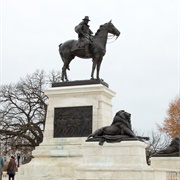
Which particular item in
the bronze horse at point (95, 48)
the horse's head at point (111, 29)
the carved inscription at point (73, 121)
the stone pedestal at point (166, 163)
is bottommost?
the stone pedestal at point (166, 163)

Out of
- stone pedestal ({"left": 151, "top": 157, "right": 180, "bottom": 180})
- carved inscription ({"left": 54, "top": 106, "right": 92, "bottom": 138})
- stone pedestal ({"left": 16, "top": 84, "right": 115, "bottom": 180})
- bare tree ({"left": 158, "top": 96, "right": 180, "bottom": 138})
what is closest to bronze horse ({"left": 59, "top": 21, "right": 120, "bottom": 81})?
stone pedestal ({"left": 16, "top": 84, "right": 115, "bottom": 180})

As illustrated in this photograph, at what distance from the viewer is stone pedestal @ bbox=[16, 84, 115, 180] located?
643 inches

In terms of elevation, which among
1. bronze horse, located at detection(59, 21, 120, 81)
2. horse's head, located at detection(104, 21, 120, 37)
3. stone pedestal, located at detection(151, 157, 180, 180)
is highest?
horse's head, located at detection(104, 21, 120, 37)

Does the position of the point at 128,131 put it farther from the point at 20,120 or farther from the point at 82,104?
the point at 20,120

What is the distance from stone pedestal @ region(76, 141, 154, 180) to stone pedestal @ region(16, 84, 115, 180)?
266 centimetres

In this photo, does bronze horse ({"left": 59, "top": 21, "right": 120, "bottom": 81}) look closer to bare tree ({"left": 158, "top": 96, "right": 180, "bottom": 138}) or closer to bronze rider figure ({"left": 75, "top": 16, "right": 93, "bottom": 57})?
bronze rider figure ({"left": 75, "top": 16, "right": 93, "bottom": 57})

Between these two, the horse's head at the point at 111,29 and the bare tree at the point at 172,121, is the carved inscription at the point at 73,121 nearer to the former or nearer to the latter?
the horse's head at the point at 111,29

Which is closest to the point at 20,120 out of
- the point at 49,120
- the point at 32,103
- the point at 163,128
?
the point at 32,103

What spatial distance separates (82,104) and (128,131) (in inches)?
174

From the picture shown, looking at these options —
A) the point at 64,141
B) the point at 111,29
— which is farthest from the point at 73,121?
the point at 111,29

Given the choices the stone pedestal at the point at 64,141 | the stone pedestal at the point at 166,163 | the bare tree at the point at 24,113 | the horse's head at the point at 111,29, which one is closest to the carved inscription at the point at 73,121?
the stone pedestal at the point at 64,141

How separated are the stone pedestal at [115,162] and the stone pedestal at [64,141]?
8.72 feet

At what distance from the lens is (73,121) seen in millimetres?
17625

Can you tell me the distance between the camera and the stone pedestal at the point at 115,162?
12.6 metres
